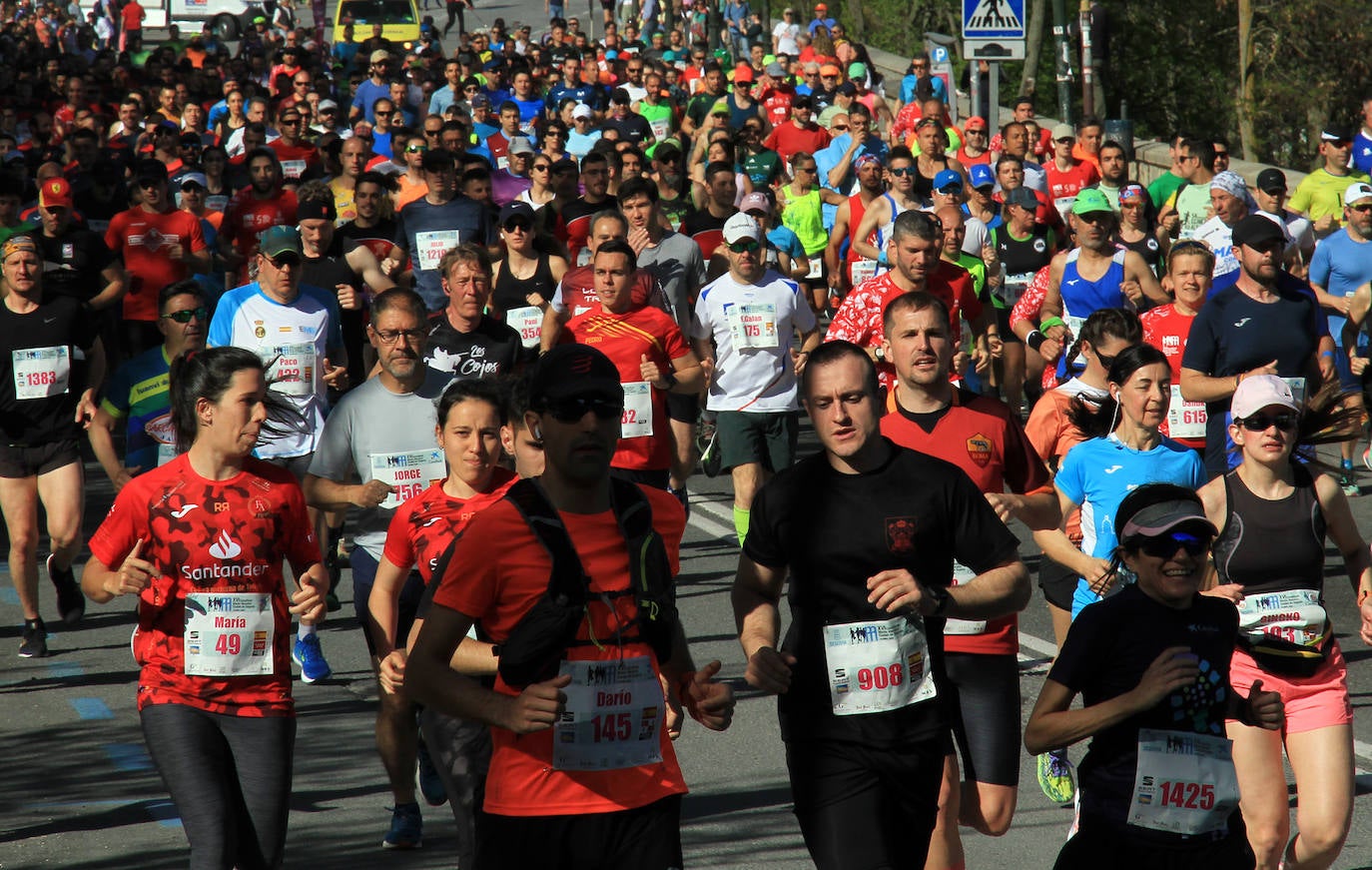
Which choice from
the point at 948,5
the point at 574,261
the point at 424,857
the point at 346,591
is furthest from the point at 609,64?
the point at 424,857

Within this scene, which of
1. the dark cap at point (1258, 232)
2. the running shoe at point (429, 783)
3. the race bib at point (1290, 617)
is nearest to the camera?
the race bib at point (1290, 617)

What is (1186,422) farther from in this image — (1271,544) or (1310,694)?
(1310,694)

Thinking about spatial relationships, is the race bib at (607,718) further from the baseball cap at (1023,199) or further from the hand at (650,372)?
the baseball cap at (1023,199)

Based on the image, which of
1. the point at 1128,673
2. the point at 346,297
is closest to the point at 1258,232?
the point at 1128,673

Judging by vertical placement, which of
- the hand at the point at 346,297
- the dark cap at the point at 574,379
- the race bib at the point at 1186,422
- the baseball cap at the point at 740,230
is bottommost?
the race bib at the point at 1186,422

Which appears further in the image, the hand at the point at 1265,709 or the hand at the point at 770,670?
the hand at the point at 1265,709

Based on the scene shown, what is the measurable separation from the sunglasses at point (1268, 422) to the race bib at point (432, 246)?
758cm

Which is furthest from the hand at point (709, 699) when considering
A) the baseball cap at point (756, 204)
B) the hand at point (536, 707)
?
the baseball cap at point (756, 204)

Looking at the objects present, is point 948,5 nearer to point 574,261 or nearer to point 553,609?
point 574,261

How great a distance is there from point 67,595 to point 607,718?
648cm

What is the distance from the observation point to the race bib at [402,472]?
716 cm

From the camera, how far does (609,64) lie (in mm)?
32938

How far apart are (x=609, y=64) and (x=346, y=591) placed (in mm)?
23049

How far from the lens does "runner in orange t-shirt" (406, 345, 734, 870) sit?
4.14 metres
